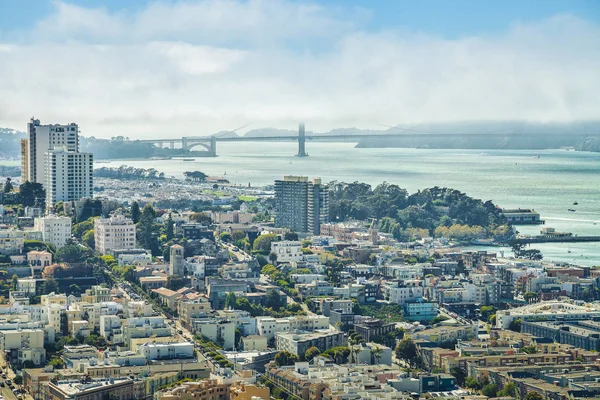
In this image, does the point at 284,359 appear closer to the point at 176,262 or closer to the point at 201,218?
the point at 176,262

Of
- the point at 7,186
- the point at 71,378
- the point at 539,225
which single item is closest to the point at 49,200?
the point at 7,186

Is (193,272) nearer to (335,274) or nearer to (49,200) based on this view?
(335,274)

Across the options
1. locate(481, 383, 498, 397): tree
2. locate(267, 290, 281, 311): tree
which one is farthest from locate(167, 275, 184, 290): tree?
locate(481, 383, 498, 397): tree

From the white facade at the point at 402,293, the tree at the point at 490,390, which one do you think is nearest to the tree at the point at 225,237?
the white facade at the point at 402,293

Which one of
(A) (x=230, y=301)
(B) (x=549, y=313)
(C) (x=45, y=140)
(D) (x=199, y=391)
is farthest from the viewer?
(C) (x=45, y=140)

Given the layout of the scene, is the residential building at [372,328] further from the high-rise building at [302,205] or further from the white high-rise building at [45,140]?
the white high-rise building at [45,140]

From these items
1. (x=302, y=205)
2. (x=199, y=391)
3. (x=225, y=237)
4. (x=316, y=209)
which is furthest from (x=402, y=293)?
(x=302, y=205)
